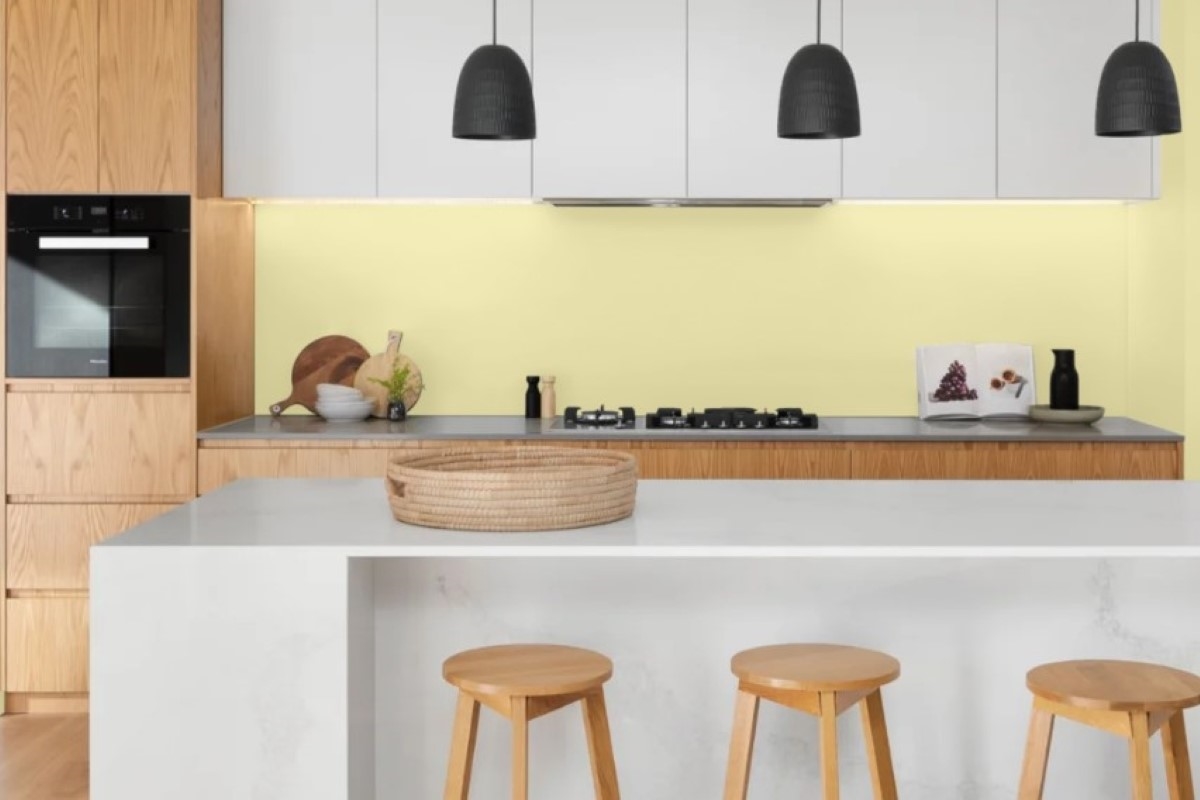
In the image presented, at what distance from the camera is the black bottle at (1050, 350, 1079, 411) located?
5.18m

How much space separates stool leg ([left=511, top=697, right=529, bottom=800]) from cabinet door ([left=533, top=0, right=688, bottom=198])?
2.63 m

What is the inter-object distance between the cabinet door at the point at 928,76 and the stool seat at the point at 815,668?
A: 2504mm

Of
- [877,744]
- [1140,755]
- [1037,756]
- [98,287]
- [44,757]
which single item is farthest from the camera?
[98,287]

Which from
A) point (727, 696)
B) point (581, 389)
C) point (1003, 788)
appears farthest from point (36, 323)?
point (1003, 788)

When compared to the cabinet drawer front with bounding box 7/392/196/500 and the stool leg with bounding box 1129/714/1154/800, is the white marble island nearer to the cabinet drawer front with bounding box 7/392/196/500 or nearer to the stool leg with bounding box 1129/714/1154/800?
the stool leg with bounding box 1129/714/1154/800

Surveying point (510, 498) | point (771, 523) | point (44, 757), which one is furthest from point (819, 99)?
point (44, 757)

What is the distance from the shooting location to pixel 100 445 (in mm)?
4766

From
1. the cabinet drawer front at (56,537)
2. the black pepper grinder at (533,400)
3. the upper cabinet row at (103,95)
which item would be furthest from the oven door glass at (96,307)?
the black pepper grinder at (533,400)

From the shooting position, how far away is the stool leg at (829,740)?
2.67m

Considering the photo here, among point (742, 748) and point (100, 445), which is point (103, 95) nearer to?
point (100, 445)

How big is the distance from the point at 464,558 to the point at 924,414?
2.57 m

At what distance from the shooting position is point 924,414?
5.25m

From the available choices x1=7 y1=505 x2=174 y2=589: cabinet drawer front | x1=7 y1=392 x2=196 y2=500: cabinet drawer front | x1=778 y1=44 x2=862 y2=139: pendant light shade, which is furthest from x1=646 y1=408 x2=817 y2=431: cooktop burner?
x1=778 y1=44 x2=862 y2=139: pendant light shade

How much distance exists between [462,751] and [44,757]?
2126mm
